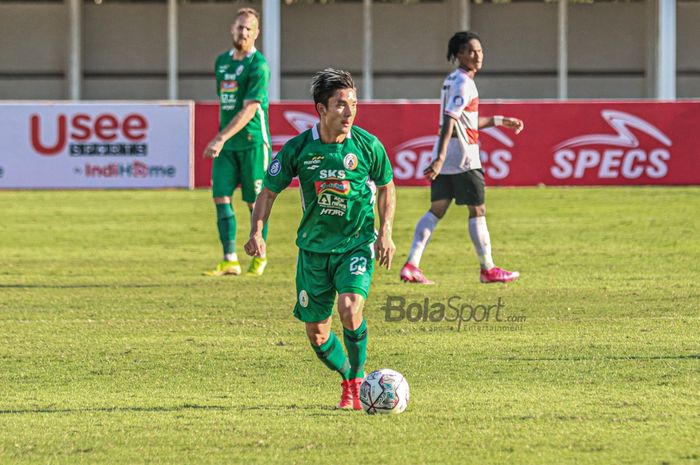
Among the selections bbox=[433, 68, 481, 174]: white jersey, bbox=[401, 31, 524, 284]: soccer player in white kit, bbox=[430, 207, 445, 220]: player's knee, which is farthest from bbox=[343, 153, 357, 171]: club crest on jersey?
bbox=[430, 207, 445, 220]: player's knee

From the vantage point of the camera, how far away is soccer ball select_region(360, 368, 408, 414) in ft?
21.3

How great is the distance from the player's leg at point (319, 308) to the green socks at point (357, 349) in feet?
0.16

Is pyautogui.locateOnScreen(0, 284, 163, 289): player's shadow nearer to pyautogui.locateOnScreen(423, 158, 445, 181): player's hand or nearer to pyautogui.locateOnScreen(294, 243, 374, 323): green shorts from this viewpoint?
pyautogui.locateOnScreen(423, 158, 445, 181): player's hand

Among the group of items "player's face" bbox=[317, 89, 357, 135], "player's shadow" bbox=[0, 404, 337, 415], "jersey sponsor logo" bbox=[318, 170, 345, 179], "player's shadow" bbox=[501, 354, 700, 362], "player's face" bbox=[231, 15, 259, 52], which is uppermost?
"player's face" bbox=[231, 15, 259, 52]

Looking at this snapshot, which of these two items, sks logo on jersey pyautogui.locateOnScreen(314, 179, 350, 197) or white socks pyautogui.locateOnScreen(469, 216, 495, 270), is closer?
sks logo on jersey pyautogui.locateOnScreen(314, 179, 350, 197)

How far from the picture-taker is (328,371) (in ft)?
25.5

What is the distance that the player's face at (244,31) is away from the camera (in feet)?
39.9

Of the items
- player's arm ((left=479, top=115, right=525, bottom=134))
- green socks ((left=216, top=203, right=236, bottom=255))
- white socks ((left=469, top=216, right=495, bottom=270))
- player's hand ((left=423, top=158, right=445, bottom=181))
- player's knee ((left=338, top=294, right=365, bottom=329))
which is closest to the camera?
player's knee ((left=338, top=294, right=365, bottom=329))

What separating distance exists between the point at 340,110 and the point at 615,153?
17.8 m

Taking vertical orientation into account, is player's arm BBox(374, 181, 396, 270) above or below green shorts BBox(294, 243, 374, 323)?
above

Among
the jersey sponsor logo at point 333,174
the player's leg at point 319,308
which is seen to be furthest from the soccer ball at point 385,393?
the jersey sponsor logo at point 333,174

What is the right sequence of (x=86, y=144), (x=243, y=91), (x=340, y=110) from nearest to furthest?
1. (x=340, y=110)
2. (x=243, y=91)
3. (x=86, y=144)

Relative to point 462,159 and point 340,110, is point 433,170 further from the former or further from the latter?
point 340,110

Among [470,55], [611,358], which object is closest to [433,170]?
[470,55]
